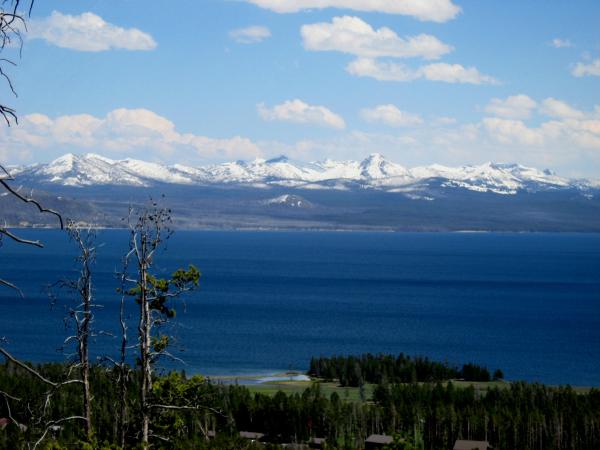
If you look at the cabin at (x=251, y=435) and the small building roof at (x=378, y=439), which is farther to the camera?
the cabin at (x=251, y=435)

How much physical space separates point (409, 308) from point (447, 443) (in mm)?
83036

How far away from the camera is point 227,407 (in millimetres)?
58531

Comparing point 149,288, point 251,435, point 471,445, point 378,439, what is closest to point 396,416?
point 378,439

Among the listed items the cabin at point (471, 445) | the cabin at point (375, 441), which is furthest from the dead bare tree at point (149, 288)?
the cabin at point (471, 445)

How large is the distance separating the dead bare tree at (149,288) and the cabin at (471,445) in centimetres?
3782

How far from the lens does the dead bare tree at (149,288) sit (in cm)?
1527

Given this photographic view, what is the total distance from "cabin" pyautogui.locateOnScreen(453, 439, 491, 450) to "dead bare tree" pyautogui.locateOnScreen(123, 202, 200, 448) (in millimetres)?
37821

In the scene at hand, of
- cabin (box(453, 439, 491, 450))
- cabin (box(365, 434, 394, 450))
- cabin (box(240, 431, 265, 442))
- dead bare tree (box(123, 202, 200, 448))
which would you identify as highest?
dead bare tree (box(123, 202, 200, 448))

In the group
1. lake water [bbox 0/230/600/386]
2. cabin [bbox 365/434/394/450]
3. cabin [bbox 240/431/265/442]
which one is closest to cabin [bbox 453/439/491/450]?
cabin [bbox 365/434/394/450]

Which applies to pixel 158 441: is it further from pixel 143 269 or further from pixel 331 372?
pixel 331 372

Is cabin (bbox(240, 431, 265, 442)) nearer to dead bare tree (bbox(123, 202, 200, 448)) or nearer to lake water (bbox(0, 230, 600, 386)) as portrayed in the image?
lake water (bbox(0, 230, 600, 386))

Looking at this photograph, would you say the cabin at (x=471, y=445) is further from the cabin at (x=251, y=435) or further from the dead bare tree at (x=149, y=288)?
the dead bare tree at (x=149, y=288)

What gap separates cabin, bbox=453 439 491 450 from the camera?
52.3 metres

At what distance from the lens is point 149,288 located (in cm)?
1706
